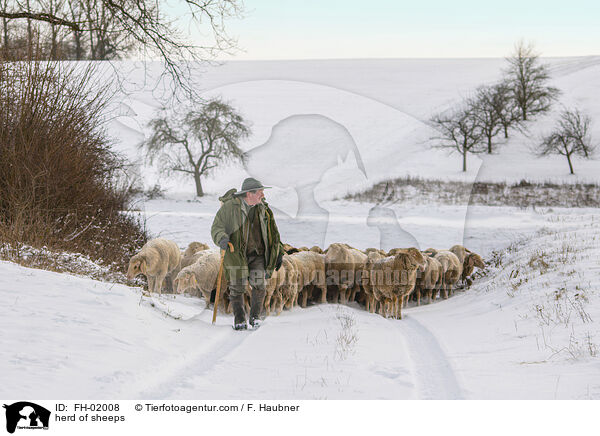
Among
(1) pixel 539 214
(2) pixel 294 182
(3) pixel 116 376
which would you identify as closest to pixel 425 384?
(3) pixel 116 376

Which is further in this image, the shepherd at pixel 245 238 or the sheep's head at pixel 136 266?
the sheep's head at pixel 136 266

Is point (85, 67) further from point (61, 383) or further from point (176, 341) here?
point (61, 383)

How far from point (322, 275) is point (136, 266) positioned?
11.1ft

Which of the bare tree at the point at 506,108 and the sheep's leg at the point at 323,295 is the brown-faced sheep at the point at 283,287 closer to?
the sheep's leg at the point at 323,295

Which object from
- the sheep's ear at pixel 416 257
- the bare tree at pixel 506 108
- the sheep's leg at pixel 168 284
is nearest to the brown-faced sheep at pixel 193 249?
the sheep's leg at pixel 168 284

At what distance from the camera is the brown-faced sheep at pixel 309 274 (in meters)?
10.4

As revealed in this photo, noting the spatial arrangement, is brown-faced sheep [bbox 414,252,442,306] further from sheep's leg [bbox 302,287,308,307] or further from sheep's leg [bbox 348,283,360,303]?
sheep's leg [bbox 302,287,308,307]

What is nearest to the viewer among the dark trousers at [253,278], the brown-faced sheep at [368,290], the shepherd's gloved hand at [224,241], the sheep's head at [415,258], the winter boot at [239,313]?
the shepherd's gloved hand at [224,241]

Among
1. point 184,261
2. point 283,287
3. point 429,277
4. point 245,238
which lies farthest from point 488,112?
point 245,238

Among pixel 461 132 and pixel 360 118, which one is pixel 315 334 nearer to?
pixel 461 132

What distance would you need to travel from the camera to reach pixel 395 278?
390 inches

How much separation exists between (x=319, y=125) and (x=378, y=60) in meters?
86.6

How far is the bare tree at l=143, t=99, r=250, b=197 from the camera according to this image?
2995 cm
